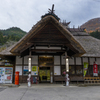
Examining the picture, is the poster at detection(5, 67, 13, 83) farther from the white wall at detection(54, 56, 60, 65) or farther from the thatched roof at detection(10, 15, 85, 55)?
the white wall at detection(54, 56, 60, 65)

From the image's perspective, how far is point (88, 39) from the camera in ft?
44.6

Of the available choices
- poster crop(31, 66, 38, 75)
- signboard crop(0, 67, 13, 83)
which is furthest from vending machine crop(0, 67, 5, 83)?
poster crop(31, 66, 38, 75)

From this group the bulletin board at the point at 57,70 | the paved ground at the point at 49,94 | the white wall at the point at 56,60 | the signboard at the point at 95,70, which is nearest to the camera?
the paved ground at the point at 49,94

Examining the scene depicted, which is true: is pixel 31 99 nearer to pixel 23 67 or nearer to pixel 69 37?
pixel 69 37

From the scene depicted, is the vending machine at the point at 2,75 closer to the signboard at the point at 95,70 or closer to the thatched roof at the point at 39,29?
the thatched roof at the point at 39,29

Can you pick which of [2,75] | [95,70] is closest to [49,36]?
[2,75]

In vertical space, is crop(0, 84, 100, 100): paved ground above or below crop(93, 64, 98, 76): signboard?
below

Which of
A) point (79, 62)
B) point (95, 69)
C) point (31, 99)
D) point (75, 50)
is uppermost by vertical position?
point (75, 50)

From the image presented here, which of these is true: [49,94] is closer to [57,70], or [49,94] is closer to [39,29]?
[39,29]

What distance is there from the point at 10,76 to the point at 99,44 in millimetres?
9614

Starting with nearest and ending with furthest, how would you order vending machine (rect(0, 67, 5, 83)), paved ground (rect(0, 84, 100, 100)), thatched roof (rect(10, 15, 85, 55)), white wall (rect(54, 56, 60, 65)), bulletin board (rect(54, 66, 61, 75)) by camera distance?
paved ground (rect(0, 84, 100, 100))
thatched roof (rect(10, 15, 85, 55))
vending machine (rect(0, 67, 5, 83))
bulletin board (rect(54, 66, 61, 75))
white wall (rect(54, 56, 60, 65))

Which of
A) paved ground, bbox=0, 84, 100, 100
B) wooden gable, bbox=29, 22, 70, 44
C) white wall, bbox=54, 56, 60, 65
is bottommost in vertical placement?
paved ground, bbox=0, 84, 100, 100

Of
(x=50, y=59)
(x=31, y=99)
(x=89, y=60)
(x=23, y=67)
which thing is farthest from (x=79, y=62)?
(x=31, y=99)

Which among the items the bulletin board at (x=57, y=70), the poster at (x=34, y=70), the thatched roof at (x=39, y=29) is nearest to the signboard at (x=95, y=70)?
the bulletin board at (x=57, y=70)
